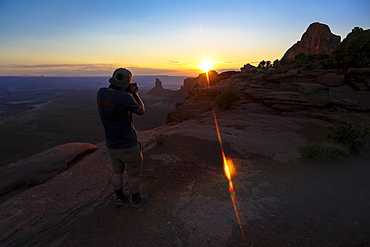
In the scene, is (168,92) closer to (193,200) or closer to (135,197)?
(193,200)

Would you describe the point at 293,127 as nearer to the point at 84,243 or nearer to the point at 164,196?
the point at 164,196

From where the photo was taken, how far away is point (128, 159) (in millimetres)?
3025

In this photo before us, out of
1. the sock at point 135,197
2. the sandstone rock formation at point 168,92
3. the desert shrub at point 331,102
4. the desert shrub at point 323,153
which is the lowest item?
the sandstone rock formation at point 168,92

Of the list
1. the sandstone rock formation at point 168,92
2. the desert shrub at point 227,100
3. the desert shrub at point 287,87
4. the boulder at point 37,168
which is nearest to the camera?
the boulder at point 37,168

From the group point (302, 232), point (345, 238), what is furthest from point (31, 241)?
point (345, 238)

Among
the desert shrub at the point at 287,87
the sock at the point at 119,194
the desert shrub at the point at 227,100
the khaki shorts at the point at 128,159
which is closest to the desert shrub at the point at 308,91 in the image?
the desert shrub at the point at 287,87

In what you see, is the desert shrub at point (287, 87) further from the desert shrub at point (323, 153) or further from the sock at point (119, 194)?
the sock at point (119, 194)

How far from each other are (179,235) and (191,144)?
4183 mm

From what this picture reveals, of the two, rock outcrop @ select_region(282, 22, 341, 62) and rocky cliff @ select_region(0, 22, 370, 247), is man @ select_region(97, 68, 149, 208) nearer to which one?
rocky cliff @ select_region(0, 22, 370, 247)

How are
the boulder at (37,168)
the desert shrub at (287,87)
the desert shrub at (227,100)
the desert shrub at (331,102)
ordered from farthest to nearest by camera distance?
the desert shrub at (287,87), the desert shrub at (227,100), the desert shrub at (331,102), the boulder at (37,168)

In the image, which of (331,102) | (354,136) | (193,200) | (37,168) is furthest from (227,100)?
(37,168)

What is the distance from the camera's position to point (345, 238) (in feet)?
8.18

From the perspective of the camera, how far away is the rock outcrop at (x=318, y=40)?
3750 cm

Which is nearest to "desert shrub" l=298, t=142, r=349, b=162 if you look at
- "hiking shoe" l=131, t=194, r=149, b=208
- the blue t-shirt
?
"hiking shoe" l=131, t=194, r=149, b=208
